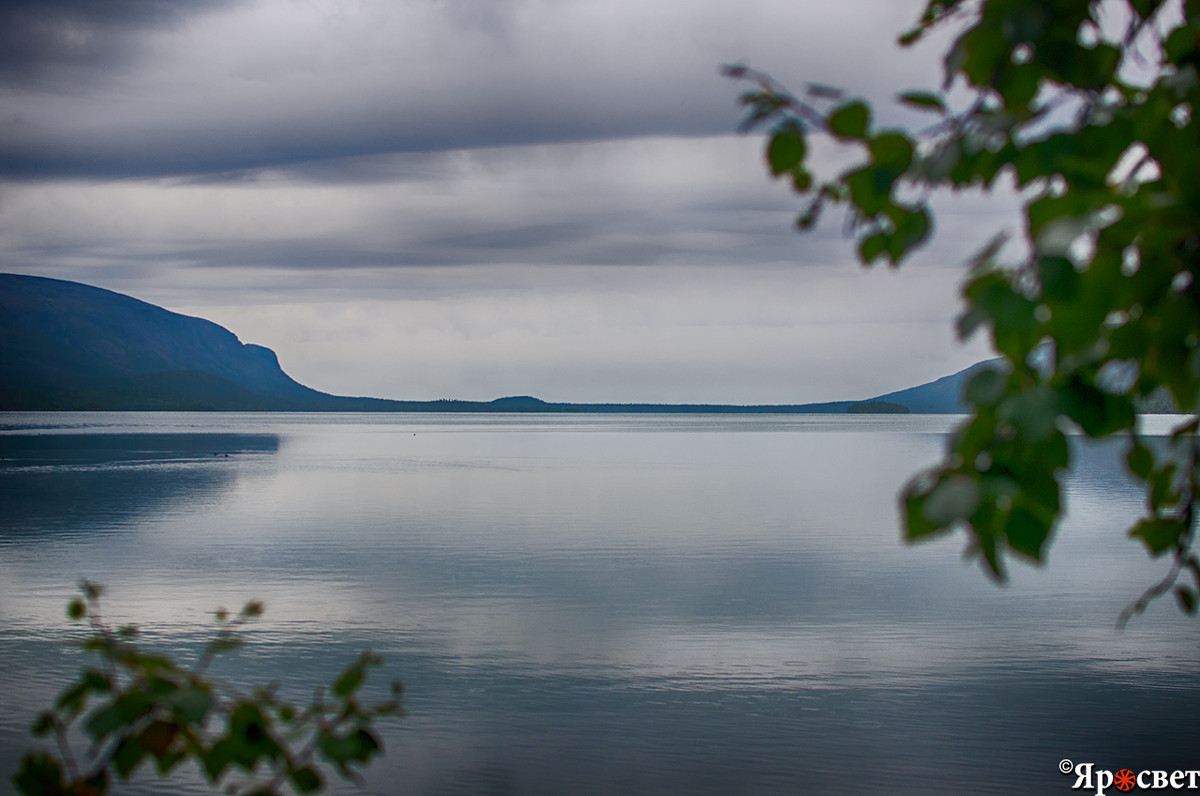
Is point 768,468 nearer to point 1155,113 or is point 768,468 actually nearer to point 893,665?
point 893,665

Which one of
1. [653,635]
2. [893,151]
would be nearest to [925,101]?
[893,151]

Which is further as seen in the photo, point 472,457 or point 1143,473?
point 472,457

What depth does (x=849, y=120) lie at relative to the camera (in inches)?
94.0

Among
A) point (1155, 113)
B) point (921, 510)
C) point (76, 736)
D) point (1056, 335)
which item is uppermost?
point (1155, 113)

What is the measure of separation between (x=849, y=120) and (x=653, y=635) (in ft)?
54.0

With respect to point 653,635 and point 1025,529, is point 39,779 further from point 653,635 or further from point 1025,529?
point 653,635

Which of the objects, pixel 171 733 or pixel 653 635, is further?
pixel 653 635

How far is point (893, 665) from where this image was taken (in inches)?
641

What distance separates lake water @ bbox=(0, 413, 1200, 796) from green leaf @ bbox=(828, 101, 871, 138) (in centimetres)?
1008

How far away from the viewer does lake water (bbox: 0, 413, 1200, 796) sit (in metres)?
12.4

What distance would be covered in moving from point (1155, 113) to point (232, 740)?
2696 mm

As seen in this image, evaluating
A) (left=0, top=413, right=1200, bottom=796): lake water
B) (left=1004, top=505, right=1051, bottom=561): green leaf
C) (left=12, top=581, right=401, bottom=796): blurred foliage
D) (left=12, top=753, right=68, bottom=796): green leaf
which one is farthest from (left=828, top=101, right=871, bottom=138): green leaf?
(left=0, top=413, right=1200, bottom=796): lake water

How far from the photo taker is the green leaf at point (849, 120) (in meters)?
2.39

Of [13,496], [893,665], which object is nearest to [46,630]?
[893,665]
